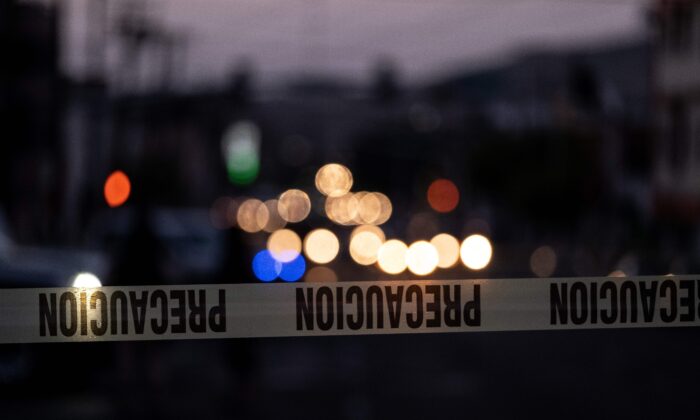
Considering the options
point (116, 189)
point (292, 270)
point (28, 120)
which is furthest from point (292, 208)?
point (116, 189)

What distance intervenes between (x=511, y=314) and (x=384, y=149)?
112 metres

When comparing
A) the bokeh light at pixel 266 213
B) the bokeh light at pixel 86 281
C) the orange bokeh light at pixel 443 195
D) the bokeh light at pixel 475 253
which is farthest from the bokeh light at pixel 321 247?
the orange bokeh light at pixel 443 195

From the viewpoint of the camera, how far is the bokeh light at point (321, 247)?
1283 inches

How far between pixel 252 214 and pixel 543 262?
128ft

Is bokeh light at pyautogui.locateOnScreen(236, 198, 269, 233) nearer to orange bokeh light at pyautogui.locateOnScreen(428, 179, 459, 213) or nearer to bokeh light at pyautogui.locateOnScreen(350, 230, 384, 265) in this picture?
orange bokeh light at pyautogui.locateOnScreen(428, 179, 459, 213)

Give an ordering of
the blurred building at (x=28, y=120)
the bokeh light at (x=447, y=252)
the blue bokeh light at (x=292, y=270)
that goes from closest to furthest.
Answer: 1. the blue bokeh light at (x=292, y=270)
2. the bokeh light at (x=447, y=252)
3. the blurred building at (x=28, y=120)

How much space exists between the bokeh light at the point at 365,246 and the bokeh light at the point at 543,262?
16.1 feet

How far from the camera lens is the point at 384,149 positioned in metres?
116

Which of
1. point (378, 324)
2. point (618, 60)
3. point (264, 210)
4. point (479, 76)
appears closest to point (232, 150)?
point (378, 324)

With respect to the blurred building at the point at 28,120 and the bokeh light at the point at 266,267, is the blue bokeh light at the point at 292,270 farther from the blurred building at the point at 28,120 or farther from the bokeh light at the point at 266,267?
the blurred building at the point at 28,120

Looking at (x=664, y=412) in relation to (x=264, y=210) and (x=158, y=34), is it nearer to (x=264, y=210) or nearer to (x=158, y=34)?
(x=158, y=34)

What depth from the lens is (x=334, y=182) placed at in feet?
376

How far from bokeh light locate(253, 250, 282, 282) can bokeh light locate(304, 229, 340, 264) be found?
955 cm

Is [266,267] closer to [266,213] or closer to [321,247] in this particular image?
[321,247]
